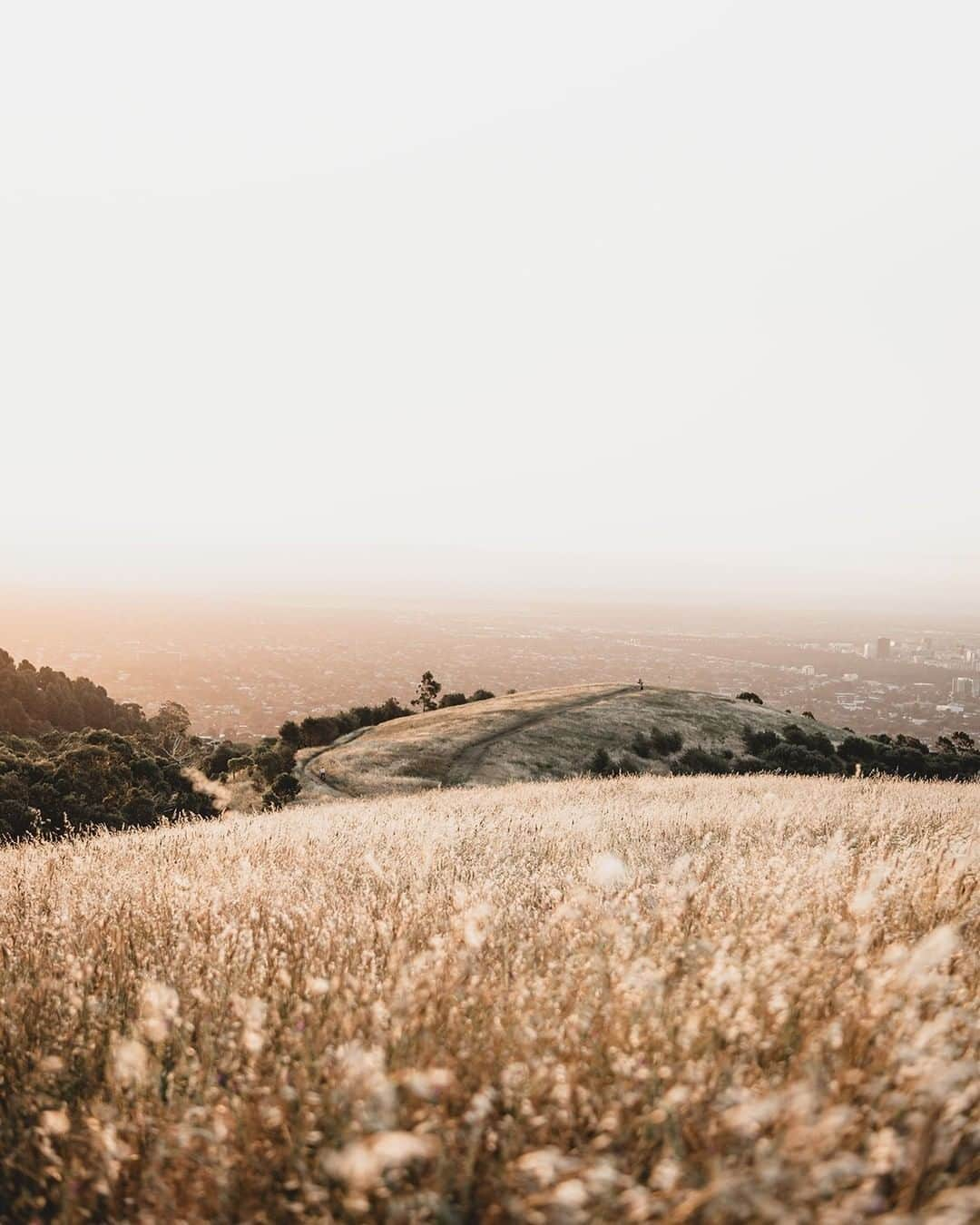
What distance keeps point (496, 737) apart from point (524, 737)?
172 centimetres

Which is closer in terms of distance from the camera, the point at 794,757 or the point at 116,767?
the point at 116,767

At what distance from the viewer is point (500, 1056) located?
282 centimetres

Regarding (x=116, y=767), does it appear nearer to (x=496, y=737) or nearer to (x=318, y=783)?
(x=318, y=783)

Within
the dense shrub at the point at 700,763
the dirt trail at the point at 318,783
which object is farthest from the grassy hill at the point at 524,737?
the dense shrub at the point at 700,763

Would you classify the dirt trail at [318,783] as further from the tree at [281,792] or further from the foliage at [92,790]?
the foliage at [92,790]

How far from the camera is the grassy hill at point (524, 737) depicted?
34.8m

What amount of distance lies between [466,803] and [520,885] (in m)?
10.1

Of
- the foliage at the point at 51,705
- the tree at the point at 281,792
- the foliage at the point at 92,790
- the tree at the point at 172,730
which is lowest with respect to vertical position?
the tree at the point at 172,730

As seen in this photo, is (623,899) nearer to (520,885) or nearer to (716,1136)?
(520,885)

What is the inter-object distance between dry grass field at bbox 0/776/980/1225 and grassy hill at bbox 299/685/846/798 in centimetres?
2759

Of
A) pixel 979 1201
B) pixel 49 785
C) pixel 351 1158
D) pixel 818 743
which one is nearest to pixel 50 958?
pixel 351 1158

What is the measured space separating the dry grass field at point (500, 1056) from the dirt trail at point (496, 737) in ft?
96.6

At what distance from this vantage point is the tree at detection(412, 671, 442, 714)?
2346 inches

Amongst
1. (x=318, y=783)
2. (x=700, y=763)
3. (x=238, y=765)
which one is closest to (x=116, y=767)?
(x=318, y=783)
